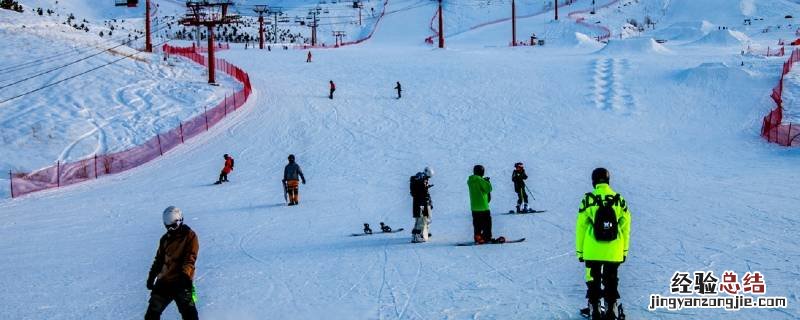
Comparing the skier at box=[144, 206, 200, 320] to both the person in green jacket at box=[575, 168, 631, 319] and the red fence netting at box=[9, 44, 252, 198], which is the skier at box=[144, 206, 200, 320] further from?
the red fence netting at box=[9, 44, 252, 198]

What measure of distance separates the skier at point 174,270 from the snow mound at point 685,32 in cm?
6930

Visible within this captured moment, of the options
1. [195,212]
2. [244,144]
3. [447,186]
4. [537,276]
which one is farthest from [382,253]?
[244,144]

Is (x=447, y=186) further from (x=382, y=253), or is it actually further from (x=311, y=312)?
(x=311, y=312)

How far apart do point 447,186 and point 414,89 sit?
20.0m

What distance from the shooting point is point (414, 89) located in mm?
41625

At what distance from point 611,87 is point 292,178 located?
965 inches

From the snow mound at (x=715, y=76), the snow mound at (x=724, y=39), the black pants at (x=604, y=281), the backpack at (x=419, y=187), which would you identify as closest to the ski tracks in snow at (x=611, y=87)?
the snow mound at (x=715, y=76)

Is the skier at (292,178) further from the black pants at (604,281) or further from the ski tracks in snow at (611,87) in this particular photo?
the ski tracks in snow at (611,87)

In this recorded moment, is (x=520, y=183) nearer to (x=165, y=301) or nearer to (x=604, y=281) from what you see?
(x=604, y=281)

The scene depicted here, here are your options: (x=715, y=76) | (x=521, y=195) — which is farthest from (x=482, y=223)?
(x=715, y=76)

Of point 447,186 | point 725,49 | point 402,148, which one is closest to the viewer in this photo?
point 447,186

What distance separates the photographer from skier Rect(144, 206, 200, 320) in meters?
7.19

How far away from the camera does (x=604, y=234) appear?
6938 mm

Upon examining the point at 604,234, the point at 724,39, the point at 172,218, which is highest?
the point at 724,39
